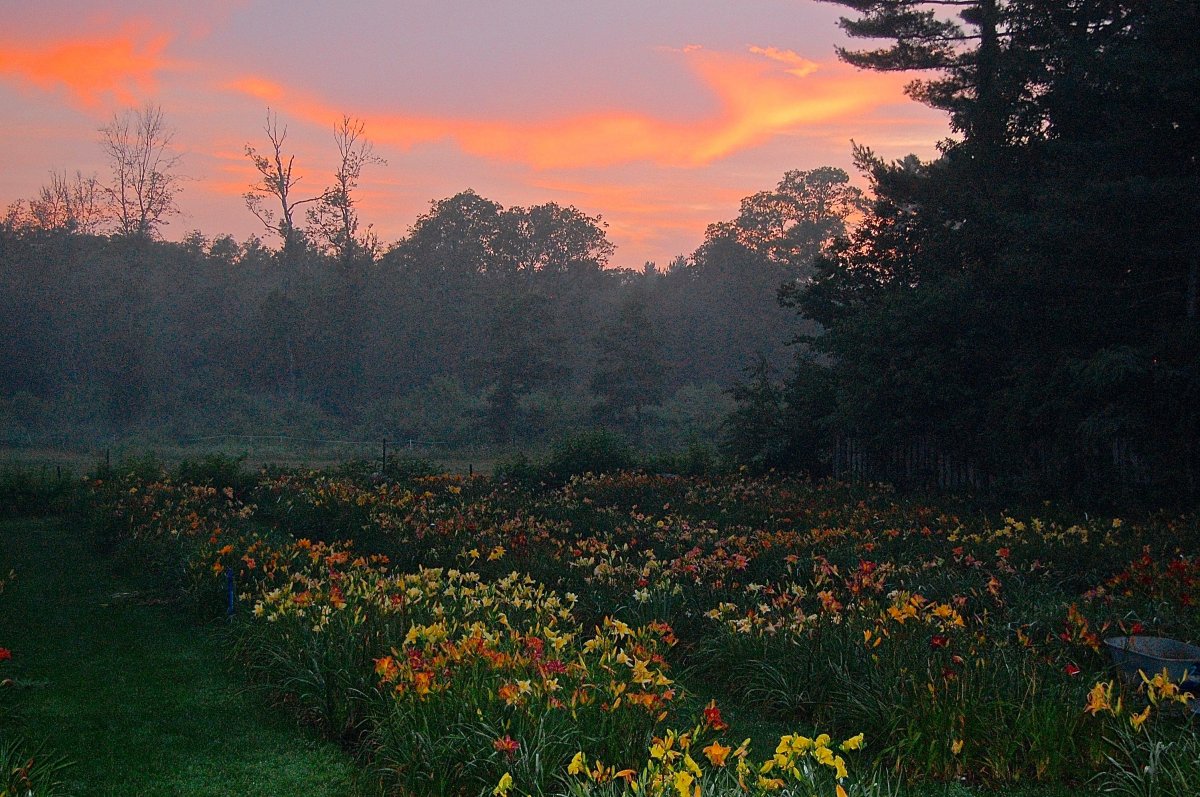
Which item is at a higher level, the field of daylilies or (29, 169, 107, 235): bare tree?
(29, 169, 107, 235): bare tree

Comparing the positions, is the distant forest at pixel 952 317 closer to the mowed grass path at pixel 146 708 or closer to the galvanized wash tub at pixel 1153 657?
the galvanized wash tub at pixel 1153 657

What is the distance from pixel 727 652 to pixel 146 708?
12.3 ft

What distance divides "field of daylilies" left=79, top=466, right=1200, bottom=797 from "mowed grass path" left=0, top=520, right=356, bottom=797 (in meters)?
0.26

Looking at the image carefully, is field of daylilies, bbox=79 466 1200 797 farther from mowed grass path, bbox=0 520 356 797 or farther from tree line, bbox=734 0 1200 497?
tree line, bbox=734 0 1200 497

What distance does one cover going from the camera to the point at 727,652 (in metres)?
6.02

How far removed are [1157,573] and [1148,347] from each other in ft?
16.8

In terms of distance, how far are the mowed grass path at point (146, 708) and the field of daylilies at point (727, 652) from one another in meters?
0.26

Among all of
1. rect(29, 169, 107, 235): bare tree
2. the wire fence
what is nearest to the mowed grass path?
the wire fence

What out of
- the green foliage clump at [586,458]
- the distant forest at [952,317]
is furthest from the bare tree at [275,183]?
the green foliage clump at [586,458]

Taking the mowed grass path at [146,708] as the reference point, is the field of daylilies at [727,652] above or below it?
above

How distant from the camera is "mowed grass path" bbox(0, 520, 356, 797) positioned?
4551 millimetres

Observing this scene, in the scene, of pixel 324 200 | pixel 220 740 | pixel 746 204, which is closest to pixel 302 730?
pixel 220 740

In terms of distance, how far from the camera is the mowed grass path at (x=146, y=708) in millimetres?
4551

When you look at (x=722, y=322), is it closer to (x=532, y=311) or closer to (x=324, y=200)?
(x=532, y=311)
